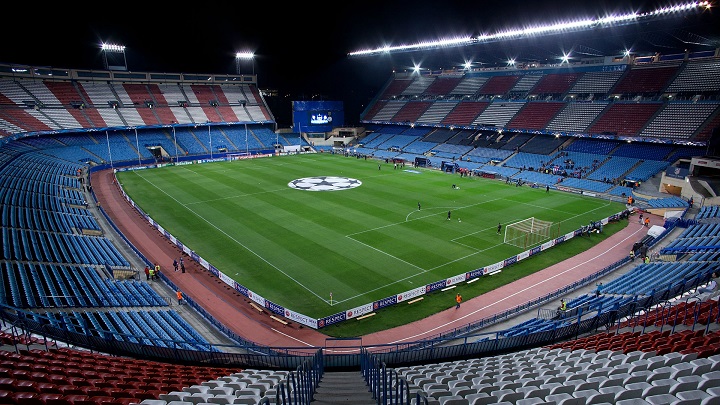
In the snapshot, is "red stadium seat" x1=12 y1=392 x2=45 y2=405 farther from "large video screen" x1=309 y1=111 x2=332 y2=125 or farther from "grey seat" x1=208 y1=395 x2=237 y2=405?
"large video screen" x1=309 y1=111 x2=332 y2=125

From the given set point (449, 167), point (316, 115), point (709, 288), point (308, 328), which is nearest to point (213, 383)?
point (308, 328)

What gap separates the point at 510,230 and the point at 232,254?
910 inches

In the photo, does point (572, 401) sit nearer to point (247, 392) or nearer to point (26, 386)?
point (247, 392)

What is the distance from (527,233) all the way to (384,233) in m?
11.8

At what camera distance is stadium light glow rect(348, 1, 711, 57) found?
38.6m

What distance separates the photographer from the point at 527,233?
33.2 meters

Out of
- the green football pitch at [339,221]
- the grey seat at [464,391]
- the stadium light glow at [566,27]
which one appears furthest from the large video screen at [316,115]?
the grey seat at [464,391]

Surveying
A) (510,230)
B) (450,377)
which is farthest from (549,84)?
(450,377)

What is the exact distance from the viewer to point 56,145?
61281 millimetres

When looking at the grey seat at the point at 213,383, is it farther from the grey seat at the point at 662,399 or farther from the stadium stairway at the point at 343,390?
the grey seat at the point at 662,399

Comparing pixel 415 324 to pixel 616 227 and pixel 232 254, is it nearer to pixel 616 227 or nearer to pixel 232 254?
pixel 232 254

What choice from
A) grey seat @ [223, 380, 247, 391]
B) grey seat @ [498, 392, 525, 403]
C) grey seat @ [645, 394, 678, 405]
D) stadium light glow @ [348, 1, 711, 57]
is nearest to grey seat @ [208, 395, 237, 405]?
grey seat @ [223, 380, 247, 391]

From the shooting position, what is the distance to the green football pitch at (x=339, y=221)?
2628 centimetres

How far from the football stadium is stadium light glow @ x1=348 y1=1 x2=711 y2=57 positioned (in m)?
0.43
